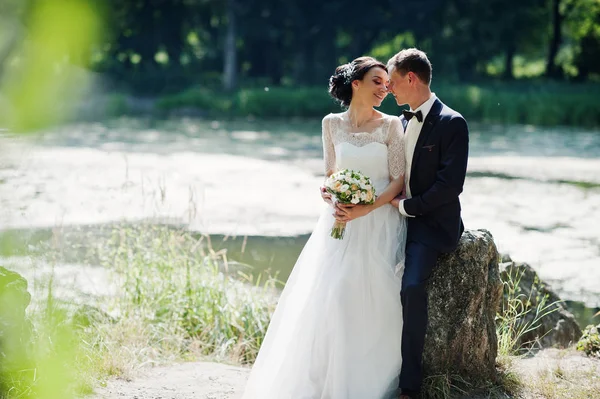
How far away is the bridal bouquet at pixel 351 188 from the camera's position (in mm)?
4367

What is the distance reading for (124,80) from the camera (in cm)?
4016

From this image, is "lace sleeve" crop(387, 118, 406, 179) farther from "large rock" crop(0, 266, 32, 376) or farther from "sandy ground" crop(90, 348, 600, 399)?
"large rock" crop(0, 266, 32, 376)

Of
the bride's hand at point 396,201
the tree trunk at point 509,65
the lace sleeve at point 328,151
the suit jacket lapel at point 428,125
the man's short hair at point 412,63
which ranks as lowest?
the bride's hand at point 396,201

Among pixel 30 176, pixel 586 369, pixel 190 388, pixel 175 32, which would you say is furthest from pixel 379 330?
pixel 175 32

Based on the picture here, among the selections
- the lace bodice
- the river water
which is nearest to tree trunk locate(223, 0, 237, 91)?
the river water

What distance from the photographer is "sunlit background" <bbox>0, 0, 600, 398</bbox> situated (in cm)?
711

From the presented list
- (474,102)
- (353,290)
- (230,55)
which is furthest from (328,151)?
(230,55)

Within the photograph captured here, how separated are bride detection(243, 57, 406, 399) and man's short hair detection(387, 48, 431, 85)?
17cm

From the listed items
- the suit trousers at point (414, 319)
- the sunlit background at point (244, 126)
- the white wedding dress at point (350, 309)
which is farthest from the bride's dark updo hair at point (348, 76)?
the sunlit background at point (244, 126)

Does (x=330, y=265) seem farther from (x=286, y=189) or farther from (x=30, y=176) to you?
(x=30, y=176)

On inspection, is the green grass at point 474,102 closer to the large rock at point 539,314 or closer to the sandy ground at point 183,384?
the large rock at point 539,314

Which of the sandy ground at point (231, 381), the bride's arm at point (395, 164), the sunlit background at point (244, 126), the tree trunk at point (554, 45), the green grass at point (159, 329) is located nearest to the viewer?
the bride's arm at point (395, 164)

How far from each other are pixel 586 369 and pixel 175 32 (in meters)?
39.7

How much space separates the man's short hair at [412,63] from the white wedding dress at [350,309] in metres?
0.32
